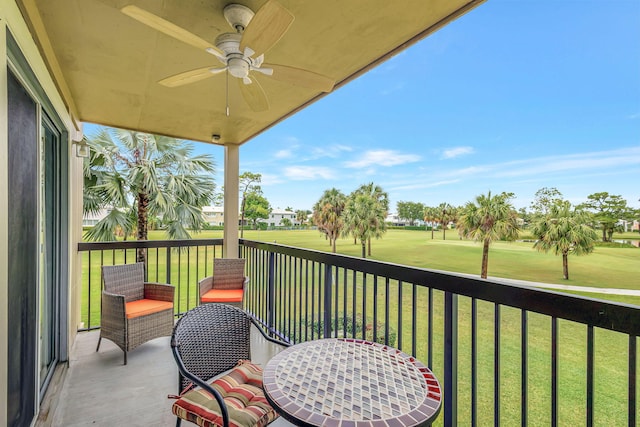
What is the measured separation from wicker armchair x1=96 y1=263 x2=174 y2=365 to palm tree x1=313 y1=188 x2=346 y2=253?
25.3 meters

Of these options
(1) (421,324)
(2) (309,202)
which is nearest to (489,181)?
(2) (309,202)

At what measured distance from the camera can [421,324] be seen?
53.6ft

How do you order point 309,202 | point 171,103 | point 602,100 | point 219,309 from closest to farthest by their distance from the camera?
point 219,309 → point 171,103 → point 602,100 → point 309,202

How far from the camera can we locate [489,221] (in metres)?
24.5

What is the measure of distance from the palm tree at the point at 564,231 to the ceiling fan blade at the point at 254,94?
1619 cm

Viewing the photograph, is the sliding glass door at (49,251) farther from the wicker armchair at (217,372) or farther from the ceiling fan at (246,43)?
the wicker armchair at (217,372)

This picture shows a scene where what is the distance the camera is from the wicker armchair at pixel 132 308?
2863mm

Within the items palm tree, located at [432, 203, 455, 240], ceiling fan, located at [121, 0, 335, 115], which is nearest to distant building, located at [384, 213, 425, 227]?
palm tree, located at [432, 203, 455, 240]

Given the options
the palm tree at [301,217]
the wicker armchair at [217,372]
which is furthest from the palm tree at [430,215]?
the wicker armchair at [217,372]

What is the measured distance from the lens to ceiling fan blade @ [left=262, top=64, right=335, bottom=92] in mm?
2016

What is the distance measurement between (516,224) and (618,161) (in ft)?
31.7

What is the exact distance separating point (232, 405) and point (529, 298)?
1364 mm

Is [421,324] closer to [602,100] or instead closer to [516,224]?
[516,224]

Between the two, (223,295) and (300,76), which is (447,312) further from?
(223,295)
